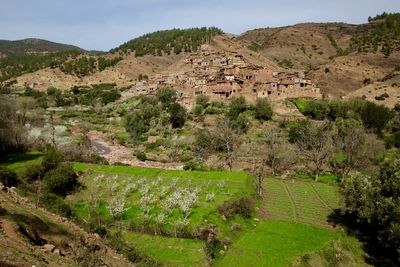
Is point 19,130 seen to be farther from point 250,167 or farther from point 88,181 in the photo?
point 250,167

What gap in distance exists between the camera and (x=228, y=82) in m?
88.6

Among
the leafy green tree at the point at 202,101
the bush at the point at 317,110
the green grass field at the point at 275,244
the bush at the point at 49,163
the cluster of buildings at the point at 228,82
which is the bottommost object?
the green grass field at the point at 275,244

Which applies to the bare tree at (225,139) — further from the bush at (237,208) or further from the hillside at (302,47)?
the hillside at (302,47)

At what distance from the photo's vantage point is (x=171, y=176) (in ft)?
146

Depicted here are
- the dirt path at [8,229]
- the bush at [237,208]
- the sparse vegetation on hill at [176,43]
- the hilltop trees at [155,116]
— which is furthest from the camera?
the sparse vegetation on hill at [176,43]

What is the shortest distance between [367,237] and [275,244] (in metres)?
8.89

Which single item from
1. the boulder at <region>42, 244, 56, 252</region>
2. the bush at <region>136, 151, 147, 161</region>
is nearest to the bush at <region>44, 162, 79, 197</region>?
the boulder at <region>42, 244, 56, 252</region>

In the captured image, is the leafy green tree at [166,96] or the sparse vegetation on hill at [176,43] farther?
the sparse vegetation on hill at [176,43]

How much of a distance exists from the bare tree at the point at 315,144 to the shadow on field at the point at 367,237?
15.7 meters

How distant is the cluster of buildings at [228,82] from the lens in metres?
83.2

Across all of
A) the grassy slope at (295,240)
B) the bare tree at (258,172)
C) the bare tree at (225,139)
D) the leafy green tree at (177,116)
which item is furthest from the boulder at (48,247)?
the leafy green tree at (177,116)

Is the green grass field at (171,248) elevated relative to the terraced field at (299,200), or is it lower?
elevated

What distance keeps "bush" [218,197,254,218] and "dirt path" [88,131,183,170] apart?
21.7m

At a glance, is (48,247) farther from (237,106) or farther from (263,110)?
(237,106)
